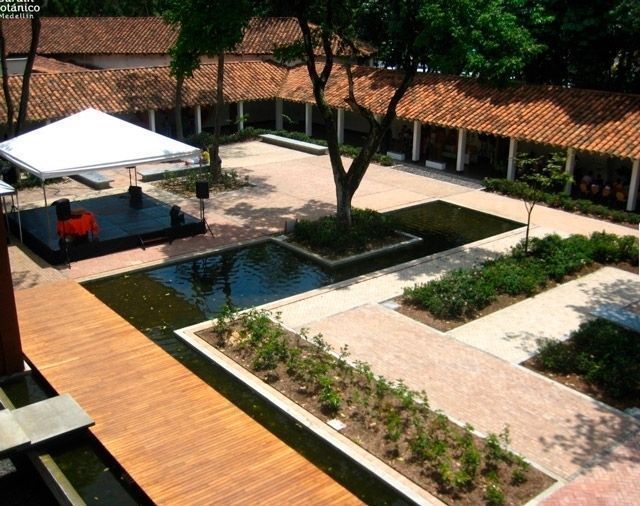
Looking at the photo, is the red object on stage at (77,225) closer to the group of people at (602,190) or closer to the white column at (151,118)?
the white column at (151,118)

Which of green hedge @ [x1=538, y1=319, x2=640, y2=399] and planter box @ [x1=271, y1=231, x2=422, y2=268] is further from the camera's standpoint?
planter box @ [x1=271, y1=231, x2=422, y2=268]

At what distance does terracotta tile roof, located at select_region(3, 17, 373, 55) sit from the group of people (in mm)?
18599

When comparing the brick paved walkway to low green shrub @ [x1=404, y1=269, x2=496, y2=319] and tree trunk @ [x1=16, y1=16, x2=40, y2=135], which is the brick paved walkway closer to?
low green shrub @ [x1=404, y1=269, x2=496, y2=319]

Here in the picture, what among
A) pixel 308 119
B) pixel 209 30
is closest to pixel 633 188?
pixel 209 30

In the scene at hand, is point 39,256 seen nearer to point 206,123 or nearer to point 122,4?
point 206,123

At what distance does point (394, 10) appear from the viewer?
2211 centimetres

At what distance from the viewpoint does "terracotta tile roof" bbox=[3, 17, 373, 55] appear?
37344mm

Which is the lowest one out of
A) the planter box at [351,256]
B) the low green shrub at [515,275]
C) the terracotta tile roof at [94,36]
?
the planter box at [351,256]

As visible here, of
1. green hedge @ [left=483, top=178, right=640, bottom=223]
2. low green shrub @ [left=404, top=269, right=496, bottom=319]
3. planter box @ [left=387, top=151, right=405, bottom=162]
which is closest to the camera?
low green shrub @ [left=404, top=269, right=496, bottom=319]

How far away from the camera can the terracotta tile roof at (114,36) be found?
123 ft

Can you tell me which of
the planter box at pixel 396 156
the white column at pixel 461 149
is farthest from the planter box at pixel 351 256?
the planter box at pixel 396 156

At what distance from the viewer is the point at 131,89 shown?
30.0 metres

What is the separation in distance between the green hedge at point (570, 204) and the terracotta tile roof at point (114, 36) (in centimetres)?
1653

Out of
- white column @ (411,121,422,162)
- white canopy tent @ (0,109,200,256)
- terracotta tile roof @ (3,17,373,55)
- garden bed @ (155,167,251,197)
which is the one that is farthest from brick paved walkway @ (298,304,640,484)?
terracotta tile roof @ (3,17,373,55)
